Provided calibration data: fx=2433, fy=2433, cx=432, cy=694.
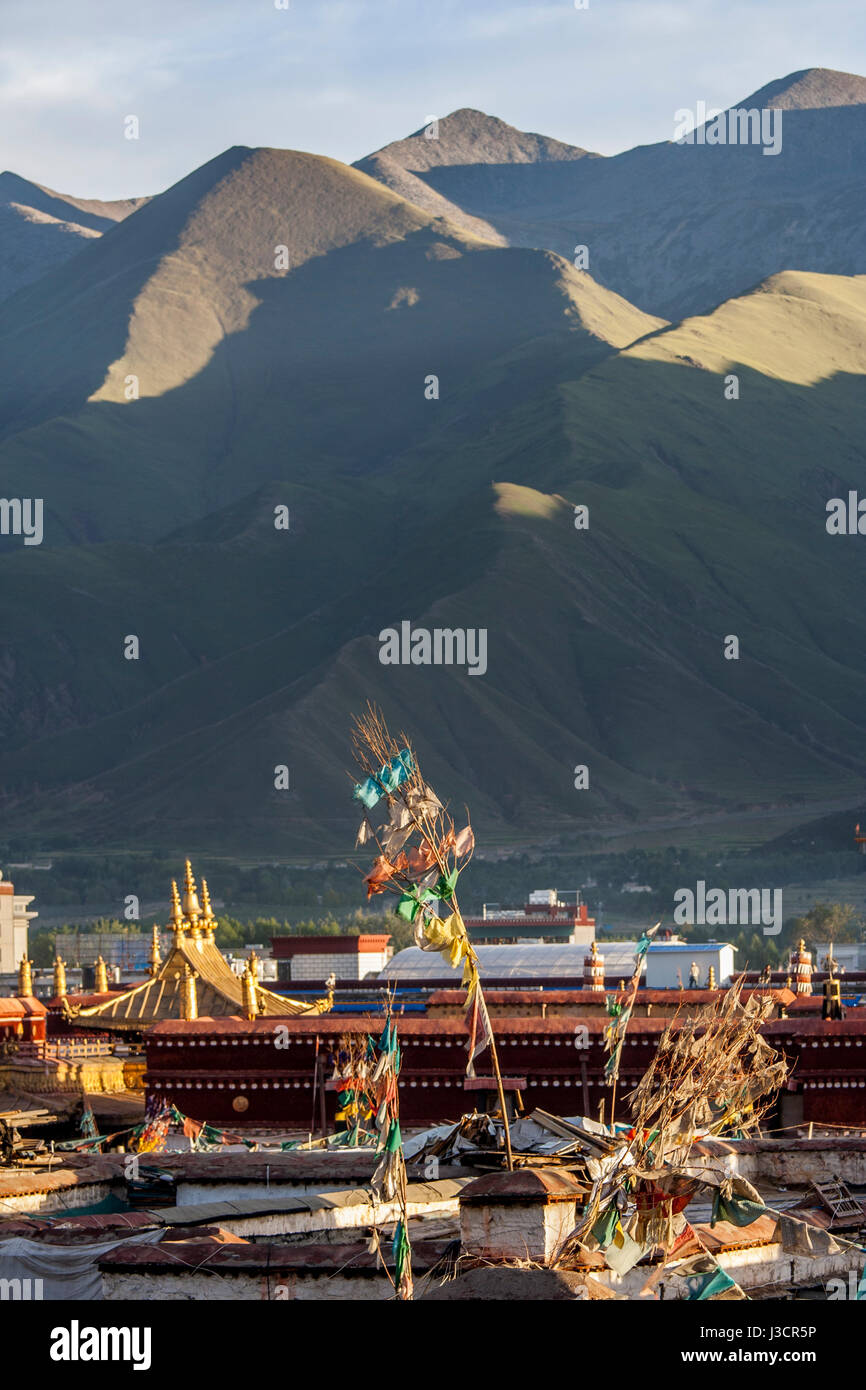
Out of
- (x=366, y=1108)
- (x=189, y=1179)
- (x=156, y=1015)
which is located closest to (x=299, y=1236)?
(x=189, y=1179)

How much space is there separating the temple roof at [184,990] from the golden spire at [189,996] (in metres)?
0.02

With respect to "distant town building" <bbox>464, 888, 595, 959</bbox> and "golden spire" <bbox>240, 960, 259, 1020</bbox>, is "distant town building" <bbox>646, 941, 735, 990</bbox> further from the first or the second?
"golden spire" <bbox>240, 960, 259, 1020</bbox>

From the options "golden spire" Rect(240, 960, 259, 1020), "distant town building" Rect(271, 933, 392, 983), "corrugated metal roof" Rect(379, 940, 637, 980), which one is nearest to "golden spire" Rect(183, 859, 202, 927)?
"golden spire" Rect(240, 960, 259, 1020)

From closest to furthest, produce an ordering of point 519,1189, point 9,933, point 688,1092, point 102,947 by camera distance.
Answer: point 519,1189, point 688,1092, point 9,933, point 102,947

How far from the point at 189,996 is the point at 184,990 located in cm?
52

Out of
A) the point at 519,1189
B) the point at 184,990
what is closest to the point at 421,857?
the point at 519,1189

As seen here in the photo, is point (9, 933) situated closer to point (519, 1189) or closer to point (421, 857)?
point (421, 857)

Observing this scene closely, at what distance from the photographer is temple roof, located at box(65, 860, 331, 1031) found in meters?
35.6

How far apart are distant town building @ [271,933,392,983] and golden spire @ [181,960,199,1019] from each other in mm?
32493

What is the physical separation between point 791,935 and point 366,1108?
110457 millimetres

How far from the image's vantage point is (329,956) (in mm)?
71438
